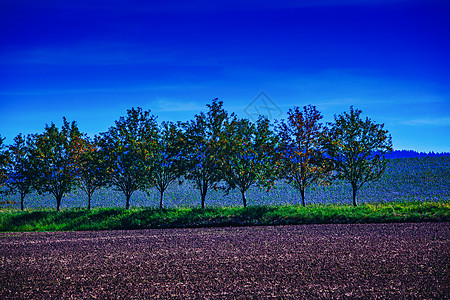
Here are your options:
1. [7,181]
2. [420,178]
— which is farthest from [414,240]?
[420,178]

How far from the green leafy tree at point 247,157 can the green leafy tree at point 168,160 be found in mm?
4455

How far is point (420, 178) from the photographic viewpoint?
7075 cm

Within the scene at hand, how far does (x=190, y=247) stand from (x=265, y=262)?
4.95 m

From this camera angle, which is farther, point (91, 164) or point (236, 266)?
point (91, 164)

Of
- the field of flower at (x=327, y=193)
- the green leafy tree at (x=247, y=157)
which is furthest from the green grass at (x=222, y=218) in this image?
the field of flower at (x=327, y=193)

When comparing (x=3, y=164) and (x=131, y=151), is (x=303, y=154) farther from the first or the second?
(x=3, y=164)

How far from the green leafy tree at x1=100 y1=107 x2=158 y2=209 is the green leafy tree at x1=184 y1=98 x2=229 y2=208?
412 centimetres

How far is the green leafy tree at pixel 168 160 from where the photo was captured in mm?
35469

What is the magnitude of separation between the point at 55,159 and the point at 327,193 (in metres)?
45.0

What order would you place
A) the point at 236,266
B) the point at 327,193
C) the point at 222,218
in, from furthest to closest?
1. the point at 327,193
2. the point at 222,218
3. the point at 236,266

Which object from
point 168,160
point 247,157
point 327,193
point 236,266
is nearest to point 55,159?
point 168,160

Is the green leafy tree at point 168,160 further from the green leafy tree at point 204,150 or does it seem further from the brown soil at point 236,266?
the brown soil at point 236,266

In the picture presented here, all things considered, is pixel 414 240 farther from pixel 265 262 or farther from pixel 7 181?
pixel 7 181

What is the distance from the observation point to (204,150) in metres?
35.2
